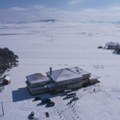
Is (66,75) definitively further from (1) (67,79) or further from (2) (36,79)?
(2) (36,79)

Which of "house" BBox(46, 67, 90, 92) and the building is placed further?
"house" BBox(46, 67, 90, 92)

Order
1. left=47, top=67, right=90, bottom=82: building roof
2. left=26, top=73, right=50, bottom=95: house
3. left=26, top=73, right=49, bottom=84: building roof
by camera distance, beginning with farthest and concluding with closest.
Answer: left=47, top=67, right=90, bottom=82: building roof, left=26, top=73, right=49, bottom=84: building roof, left=26, top=73, right=50, bottom=95: house

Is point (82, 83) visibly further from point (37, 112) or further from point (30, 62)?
point (30, 62)

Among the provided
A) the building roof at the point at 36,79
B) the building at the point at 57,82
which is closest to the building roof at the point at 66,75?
the building at the point at 57,82

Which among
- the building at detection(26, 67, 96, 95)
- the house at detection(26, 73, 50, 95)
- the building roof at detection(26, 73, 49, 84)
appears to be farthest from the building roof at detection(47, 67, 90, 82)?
the house at detection(26, 73, 50, 95)

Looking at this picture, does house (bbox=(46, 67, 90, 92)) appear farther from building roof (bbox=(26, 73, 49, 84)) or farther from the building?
building roof (bbox=(26, 73, 49, 84))

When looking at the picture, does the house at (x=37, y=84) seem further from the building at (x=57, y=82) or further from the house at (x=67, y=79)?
the house at (x=67, y=79)

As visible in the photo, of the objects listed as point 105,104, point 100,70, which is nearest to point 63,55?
point 100,70

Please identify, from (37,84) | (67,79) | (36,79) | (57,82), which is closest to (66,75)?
(67,79)
